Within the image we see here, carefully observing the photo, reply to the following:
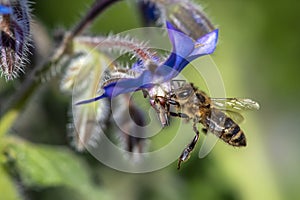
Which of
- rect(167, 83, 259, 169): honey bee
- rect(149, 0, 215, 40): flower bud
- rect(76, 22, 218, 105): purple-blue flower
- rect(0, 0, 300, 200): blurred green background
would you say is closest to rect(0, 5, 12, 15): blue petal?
rect(76, 22, 218, 105): purple-blue flower

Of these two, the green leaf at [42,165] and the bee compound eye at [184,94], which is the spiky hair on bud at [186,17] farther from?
the green leaf at [42,165]

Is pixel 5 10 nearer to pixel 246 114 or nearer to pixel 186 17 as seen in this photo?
pixel 186 17

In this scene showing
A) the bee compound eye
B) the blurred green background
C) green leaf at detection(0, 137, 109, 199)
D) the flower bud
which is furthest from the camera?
the blurred green background

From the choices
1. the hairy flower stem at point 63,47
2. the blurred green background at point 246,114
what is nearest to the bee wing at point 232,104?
the hairy flower stem at point 63,47

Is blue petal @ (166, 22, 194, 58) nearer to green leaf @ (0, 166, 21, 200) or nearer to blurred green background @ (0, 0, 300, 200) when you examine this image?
green leaf @ (0, 166, 21, 200)

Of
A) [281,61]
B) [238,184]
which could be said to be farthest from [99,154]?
[281,61]

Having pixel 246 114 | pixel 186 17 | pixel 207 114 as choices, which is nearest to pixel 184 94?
pixel 207 114

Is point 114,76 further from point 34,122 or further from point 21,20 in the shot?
point 34,122
